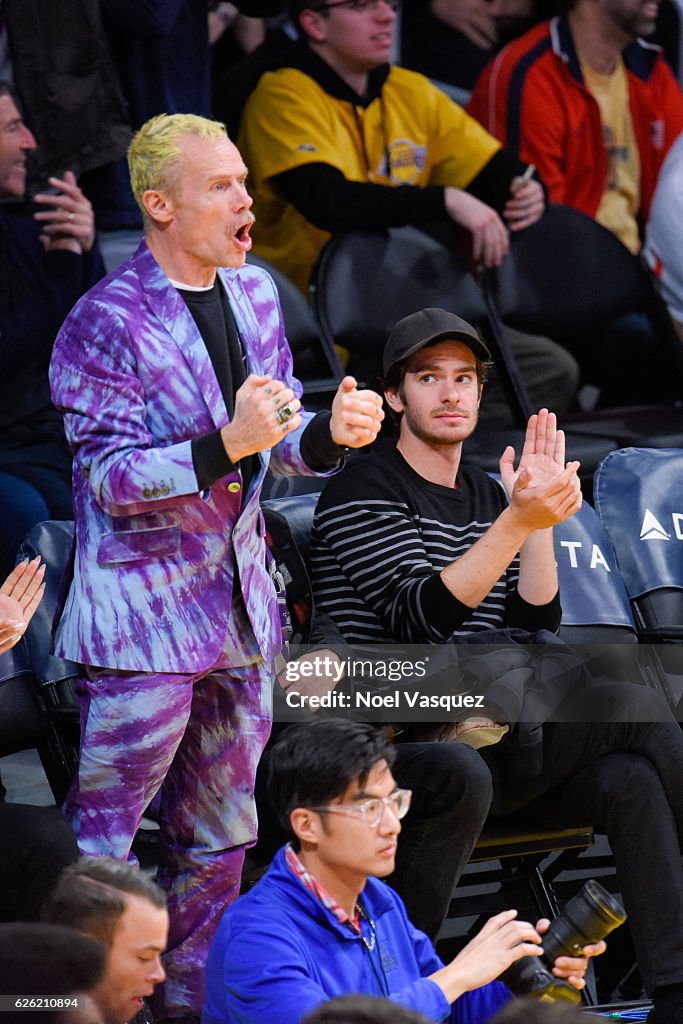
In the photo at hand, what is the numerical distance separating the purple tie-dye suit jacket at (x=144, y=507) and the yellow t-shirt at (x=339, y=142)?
6.51 ft

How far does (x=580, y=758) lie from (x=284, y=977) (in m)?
1.19

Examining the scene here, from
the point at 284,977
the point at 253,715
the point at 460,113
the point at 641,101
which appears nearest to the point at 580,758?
the point at 253,715

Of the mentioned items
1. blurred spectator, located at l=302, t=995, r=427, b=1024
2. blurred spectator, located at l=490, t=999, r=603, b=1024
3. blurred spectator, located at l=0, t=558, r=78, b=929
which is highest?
blurred spectator, located at l=0, t=558, r=78, b=929

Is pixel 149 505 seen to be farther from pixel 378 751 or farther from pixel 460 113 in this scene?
pixel 460 113

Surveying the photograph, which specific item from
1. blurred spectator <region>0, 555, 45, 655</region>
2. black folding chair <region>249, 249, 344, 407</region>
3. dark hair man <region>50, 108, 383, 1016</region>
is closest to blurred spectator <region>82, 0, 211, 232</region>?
black folding chair <region>249, 249, 344, 407</region>

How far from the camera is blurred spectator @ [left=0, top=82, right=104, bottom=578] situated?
159 inches

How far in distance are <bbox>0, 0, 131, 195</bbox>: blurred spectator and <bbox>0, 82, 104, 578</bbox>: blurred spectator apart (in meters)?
0.11

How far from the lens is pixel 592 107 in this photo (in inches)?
219

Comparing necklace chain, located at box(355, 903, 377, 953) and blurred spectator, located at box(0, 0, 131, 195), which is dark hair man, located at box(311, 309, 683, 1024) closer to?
necklace chain, located at box(355, 903, 377, 953)

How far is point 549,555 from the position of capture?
3.44 m

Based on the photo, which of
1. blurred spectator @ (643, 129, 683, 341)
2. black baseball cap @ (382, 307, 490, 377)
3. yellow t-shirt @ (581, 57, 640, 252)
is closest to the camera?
black baseball cap @ (382, 307, 490, 377)

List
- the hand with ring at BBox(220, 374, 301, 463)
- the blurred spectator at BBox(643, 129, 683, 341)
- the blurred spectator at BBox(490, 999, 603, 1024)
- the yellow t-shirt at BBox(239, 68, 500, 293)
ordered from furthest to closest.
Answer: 1. the blurred spectator at BBox(643, 129, 683, 341)
2. the yellow t-shirt at BBox(239, 68, 500, 293)
3. the hand with ring at BBox(220, 374, 301, 463)
4. the blurred spectator at BBox(490, 999, 603, 1024)

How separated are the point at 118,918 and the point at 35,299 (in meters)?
2.12

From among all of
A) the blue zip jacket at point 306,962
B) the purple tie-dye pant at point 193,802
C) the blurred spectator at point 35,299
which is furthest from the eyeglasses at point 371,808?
the blurred spectator at point 35,299
